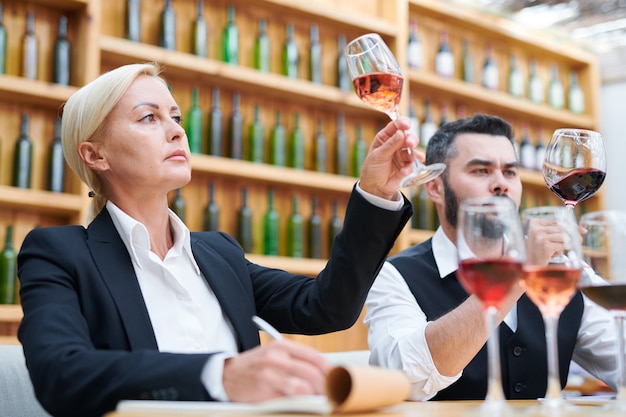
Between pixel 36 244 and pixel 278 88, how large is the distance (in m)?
2.28

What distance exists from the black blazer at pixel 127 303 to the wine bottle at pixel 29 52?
157cm

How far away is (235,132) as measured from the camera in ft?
11.2

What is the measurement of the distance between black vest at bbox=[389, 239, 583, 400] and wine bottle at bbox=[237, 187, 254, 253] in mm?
1480

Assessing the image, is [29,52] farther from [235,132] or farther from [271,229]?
[271,229]

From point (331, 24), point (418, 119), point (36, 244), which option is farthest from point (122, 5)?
point (36, 244)

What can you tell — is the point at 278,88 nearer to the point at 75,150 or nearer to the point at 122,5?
the point at 122,5

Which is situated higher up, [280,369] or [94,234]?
[94,234]

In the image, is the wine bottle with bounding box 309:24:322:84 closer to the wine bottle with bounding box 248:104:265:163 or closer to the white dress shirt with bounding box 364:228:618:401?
the wine bottle with bounding box 248:104:265:163

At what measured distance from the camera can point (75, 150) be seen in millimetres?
1646

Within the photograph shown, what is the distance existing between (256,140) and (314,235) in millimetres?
506

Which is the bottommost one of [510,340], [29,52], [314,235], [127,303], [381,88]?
[510,340]

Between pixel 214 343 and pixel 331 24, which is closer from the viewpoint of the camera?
pixel 214 343

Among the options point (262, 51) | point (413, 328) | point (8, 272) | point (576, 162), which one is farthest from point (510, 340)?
point (262, 51)

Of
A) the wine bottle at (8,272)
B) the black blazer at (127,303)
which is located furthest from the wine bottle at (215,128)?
the black blazer at (127,303)
